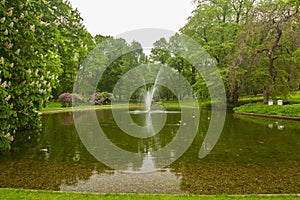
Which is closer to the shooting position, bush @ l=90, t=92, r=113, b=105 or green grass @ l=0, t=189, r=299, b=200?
green grass @ l=0, t=189, r=299, b=200

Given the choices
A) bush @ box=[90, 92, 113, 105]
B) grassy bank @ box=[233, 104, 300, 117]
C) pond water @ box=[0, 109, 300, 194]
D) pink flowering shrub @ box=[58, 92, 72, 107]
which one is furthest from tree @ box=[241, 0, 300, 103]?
bush @ box=[90, 92, 113, 105]

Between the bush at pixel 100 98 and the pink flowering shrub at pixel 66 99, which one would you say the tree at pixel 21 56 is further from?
the bush at pixel 100 98

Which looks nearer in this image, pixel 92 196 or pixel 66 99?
pixel 92 196

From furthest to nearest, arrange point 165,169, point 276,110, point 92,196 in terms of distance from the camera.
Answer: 1. point 276,110
2. point 165,169
3. point 92,196

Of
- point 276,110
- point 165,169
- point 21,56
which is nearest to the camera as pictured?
point 21,56

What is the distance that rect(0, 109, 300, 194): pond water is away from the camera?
530 centimetres

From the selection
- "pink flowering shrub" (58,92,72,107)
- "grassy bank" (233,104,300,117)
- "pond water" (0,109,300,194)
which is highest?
"pink flowering shrub" (58,92,72,107)

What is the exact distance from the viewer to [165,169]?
670 cm

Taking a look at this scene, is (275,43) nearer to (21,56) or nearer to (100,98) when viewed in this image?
(21,56)

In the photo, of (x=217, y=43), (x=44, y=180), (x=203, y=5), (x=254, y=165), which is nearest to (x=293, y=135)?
(x=254, y=165)

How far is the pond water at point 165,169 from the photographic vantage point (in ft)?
17.4

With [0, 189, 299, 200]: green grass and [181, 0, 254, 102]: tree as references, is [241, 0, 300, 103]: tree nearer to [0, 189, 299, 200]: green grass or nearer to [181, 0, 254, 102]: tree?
[181, 0, 254, 102]: tree

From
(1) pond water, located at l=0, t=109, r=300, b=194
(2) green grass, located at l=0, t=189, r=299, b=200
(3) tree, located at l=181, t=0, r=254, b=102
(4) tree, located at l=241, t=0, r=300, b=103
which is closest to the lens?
(2) green grass, located at l=0, t=189, r=299, b=200

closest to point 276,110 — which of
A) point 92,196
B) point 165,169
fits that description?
point 165,169
